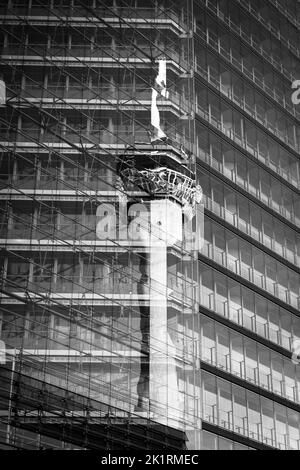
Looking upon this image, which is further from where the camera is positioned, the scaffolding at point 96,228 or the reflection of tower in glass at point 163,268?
the reflection of tower in glass at point 163,268

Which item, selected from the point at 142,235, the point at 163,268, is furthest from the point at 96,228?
the point at 163,268

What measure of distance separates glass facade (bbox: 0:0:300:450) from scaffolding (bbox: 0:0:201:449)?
0.06m

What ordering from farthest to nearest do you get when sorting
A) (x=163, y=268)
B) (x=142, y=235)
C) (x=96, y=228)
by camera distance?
(x=142, y=235)
(x=163, y=268)
(x=96, y=228)

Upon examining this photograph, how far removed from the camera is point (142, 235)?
3347cm

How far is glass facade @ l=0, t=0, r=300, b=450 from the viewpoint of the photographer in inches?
1168

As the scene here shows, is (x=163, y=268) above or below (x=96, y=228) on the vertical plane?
below

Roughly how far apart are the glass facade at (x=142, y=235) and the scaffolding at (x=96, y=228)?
6cm

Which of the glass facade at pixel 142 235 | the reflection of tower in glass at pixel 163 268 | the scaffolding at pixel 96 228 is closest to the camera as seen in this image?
the scaffolding at pixel 96 228

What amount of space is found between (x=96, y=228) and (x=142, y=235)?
1847 mm

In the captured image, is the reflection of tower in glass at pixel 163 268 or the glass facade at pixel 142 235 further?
the reflection of tower in glass at pixel 163 268

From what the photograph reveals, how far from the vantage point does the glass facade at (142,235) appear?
97.3 ft

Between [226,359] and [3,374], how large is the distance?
9.03 metres

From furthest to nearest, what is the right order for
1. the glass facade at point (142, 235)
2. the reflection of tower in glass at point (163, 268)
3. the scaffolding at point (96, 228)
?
1. the reflection of tower in glass at point (163, 268)
2. the glass facade at point (142, 235)
3. the scaffolding at point (96, 228)

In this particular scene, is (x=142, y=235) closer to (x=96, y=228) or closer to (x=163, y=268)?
(x=163, y=268)
